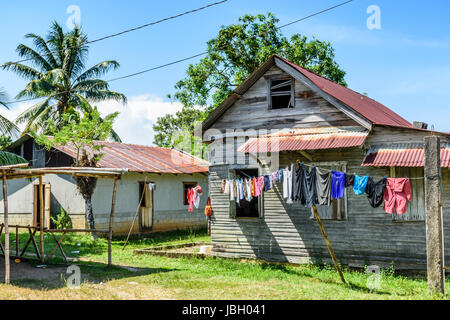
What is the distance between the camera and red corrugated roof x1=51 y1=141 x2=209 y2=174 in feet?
66.1

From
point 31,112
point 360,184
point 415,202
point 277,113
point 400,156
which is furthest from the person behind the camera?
point 31,112

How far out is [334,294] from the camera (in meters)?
8.84

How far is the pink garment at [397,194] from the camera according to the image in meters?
9.80

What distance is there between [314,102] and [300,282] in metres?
5.03

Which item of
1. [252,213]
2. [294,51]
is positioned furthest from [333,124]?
[294,51]

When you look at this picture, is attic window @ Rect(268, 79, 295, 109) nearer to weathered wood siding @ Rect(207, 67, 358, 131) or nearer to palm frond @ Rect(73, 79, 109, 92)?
weathered wood siding @ Rect(207, 67, 358, 131)

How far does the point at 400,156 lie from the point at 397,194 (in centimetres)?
123

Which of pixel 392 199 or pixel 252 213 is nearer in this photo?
pixel 392 199

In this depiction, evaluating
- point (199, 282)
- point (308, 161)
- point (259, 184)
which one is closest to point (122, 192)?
point (259, 184)

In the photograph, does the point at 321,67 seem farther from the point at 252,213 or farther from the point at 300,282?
the point at 300,282

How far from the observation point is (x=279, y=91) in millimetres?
13461

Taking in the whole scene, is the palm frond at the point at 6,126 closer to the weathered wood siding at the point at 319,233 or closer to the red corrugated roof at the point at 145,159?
the red corrugated roof at the point at 145,159

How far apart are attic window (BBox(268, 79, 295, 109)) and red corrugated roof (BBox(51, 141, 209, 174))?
218 inches

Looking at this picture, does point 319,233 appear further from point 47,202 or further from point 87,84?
point 87,84
